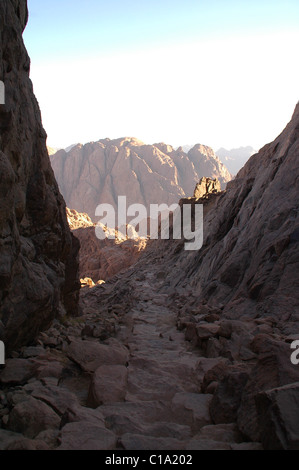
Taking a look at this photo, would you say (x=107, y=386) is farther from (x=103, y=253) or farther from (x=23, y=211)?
(x=103, y=253)

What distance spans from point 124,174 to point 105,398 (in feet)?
347

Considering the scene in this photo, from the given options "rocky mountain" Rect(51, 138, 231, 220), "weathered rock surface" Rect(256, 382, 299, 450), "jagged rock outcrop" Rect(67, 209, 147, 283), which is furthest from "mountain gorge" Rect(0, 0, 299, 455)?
"rocky mountain" Rect(51, 138, 231, 220)

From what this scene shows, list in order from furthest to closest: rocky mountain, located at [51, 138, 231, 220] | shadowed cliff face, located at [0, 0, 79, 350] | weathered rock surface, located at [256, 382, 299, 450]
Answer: rocky mountain, located at [51, 138, 231, 220] → shadowed cliff face, located at [0, 0, 79, 350] → weathered rock surface, located at [256, 382, 299, 450]

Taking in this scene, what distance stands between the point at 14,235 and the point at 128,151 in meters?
110

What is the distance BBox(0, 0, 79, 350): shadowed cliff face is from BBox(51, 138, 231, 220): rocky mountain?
97023mm

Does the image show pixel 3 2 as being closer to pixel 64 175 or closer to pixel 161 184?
pixel 161 184

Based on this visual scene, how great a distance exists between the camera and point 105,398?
456 centimetres

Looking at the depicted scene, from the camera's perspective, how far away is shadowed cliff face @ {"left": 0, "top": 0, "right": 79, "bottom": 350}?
206 inches

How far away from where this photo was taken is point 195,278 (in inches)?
607

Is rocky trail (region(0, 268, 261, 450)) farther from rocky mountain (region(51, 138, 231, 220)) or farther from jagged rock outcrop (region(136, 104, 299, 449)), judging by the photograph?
rocky mountain (region(51, 138, 231, 220))

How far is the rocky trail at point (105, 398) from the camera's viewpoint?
11.0ft

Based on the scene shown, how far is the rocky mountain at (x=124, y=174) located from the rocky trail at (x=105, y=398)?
327 feet

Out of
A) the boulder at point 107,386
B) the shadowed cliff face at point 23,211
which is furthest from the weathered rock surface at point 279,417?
the shadowed cliff face at point 23,211

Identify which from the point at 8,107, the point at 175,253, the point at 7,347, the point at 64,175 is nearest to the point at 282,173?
the point at 8,107
